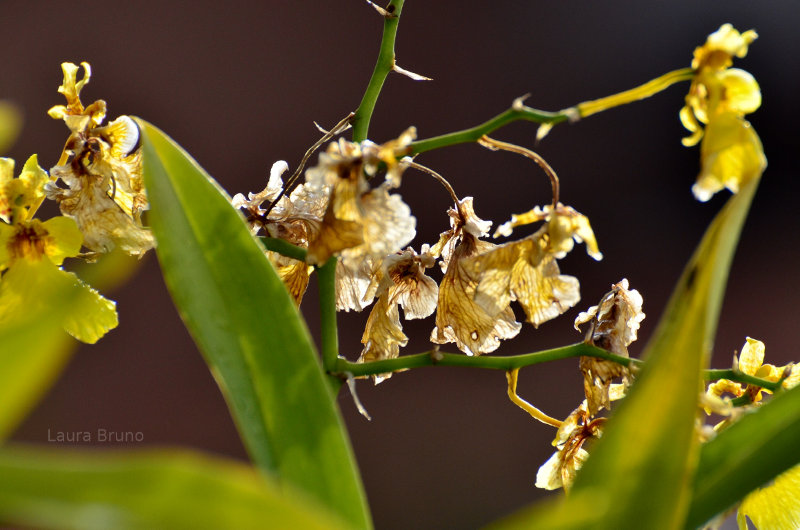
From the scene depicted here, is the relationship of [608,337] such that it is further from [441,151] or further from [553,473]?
[441,151]

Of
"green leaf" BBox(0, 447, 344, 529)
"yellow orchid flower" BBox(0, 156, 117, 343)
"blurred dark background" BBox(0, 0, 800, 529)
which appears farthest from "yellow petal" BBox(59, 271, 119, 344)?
"blurred dark background" BBox(0, 0, 800, 529)

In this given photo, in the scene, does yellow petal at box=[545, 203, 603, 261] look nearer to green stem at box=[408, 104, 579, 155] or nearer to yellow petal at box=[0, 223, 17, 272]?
green stem at box=[408, 104, 579, 155]

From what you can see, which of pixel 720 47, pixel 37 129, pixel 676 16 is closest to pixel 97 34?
pixel 37 129

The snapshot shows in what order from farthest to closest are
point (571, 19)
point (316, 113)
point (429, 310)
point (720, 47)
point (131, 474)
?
point (571, 19), point (316, 113), point (429, 310), point (720, 47), point (131, 474)

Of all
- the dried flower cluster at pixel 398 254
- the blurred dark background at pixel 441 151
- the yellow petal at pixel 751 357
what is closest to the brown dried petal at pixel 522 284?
the dried flower cluster at pixel 398 254

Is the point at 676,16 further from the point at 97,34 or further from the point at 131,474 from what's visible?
the point at 131,474

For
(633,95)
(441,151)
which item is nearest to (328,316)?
(633,95)

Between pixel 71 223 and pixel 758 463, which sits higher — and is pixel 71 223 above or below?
above
